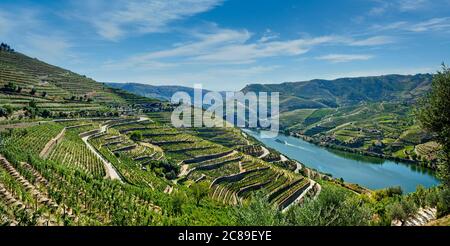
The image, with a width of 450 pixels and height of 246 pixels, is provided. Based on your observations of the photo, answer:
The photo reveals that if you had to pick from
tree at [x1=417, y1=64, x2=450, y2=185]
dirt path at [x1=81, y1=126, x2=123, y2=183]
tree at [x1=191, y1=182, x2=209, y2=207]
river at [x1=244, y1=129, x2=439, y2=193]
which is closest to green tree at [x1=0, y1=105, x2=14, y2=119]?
dirt path at [x1=81, y1=126, x2=123, y2=183]

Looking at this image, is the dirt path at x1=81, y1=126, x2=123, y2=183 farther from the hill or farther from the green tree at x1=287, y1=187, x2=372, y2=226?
the green tree at x1=287, y1=187, x2=372, y2=226

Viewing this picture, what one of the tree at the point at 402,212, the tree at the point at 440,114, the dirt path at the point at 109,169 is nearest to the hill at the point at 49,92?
the dirt path at the point at 109,169

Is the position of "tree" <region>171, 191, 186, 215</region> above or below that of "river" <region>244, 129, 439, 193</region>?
above

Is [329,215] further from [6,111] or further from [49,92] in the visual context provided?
[49,92]

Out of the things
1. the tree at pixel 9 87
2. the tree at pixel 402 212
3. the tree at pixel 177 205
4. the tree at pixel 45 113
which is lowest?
the tree at pixel 177 205

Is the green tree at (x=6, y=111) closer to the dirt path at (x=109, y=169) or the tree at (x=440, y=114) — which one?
the dirt path at (x=109, y=169)

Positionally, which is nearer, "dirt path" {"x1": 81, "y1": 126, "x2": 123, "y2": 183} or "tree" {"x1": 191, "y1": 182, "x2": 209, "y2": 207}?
"tree" {"x1": 191, "y1": 182, "x2": 209, "y2": 207}
